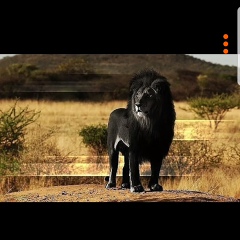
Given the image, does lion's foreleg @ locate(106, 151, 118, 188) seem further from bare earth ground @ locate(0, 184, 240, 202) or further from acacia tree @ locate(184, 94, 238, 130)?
acacia tree @ locate(184, 94, 238, 130)

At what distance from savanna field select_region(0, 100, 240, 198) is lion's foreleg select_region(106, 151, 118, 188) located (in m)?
0.17

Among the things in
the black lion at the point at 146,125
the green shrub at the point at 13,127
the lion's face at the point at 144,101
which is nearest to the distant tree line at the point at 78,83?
the green shrub at the point at 13,127

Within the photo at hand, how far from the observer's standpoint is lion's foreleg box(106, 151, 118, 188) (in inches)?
258

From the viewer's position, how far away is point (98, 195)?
6.47 m

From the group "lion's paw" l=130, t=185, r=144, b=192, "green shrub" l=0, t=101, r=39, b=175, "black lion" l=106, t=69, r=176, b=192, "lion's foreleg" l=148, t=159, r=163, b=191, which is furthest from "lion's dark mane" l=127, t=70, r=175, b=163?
"green shrub" l=0, t=101, r=39, b=175

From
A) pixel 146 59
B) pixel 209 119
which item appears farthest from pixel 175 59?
pixel 209 119

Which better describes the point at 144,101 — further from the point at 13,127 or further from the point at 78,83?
the point at 13,127

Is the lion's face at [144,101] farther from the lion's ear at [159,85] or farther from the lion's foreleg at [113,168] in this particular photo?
the lion's foreleg at [113,168]

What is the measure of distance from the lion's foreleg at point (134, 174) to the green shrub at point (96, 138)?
0.62m

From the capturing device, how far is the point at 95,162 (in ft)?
22.7

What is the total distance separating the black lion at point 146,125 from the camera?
6.22m

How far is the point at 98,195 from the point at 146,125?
0.92 metres

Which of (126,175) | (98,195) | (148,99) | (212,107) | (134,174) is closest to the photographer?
(148,99)

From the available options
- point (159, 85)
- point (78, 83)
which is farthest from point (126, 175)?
point (78, 83)
